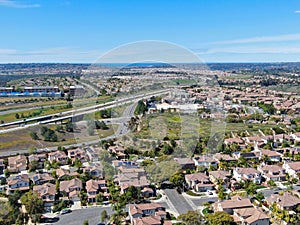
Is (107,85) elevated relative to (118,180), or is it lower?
elevated

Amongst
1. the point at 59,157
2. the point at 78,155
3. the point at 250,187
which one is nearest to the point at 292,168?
the point at 250,187

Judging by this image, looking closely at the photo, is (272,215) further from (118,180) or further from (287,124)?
(287,124)

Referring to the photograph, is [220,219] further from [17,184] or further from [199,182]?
[17,184]

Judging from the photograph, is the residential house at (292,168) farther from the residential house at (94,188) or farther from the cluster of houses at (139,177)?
the residential house at (94,188)

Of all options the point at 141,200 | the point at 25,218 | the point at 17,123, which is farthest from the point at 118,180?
the point at 17,123

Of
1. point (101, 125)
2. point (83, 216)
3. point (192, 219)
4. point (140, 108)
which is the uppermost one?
point (140, 108)

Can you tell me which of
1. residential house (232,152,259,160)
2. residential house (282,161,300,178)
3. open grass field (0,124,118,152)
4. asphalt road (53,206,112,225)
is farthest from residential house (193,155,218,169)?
open grass field (0,124,118,152)
